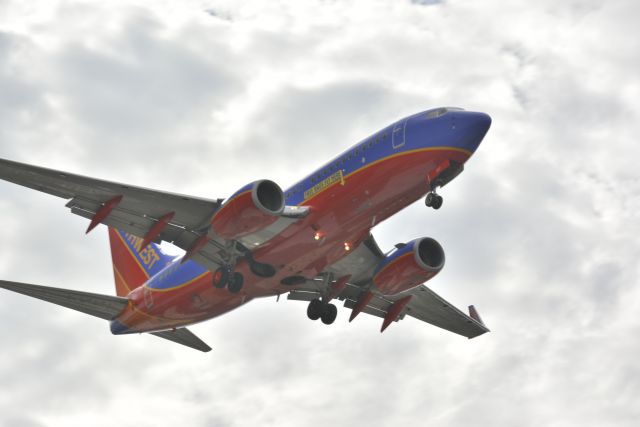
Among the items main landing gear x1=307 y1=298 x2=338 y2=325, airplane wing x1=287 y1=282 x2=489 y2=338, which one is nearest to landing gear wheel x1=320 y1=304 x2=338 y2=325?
main landing gear x1=307 y1=298 x2=338 y2=325

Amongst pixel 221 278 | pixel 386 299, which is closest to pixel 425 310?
pixel 386 299

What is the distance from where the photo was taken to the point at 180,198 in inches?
1284

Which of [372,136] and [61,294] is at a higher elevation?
[372,136]

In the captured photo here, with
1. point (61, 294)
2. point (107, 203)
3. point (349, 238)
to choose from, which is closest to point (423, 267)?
point (349, 238)

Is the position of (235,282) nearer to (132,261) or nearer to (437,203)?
(437,203)

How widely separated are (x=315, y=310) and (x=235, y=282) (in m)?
5.57

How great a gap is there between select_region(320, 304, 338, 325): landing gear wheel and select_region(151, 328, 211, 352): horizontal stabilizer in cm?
616

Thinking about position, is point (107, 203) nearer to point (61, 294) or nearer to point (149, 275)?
point (61, 294)

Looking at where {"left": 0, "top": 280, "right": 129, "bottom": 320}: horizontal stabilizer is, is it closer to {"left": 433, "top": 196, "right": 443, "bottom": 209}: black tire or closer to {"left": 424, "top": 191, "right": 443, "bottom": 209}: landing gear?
{"left": 424, "top": 191, "right": 443, "bottom": 209}: landing gear

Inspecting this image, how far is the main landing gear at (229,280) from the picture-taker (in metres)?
34.2

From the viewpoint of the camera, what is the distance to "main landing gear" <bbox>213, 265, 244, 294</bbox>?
1346 inches

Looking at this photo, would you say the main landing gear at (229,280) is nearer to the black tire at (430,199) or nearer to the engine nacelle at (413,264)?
the engine nacelle at (413,264)

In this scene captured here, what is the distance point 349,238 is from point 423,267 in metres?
4.21

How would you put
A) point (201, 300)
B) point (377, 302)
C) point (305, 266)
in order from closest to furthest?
point (305, 266), point (201, 300), point (377, 302)
